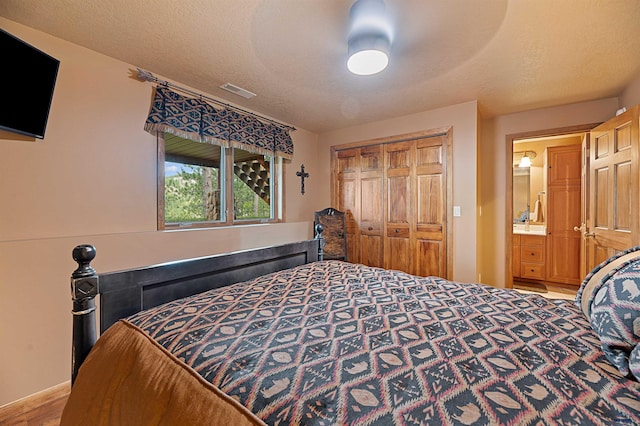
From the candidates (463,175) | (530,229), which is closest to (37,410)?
(463,175)

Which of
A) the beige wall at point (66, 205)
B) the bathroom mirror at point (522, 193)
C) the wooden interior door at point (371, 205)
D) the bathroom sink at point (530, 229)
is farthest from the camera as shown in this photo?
the bathroom mirror at point (522, 193)

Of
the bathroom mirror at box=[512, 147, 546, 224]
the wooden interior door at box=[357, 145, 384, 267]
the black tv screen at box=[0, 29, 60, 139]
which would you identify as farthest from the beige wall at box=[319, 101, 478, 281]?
the black tv screen at box=[0, 29, 60, 139]

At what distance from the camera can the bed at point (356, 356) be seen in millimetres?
699

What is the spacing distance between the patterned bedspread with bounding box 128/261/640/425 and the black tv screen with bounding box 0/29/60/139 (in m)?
1.59

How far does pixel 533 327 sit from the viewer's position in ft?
3.72

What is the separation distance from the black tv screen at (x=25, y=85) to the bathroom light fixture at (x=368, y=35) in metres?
2.06

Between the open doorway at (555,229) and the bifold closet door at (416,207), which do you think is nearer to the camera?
the bifold closet door at (416,207)

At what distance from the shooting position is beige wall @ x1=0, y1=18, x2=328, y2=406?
1.82m

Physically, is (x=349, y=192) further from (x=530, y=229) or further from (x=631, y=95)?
(x=530, y=229)

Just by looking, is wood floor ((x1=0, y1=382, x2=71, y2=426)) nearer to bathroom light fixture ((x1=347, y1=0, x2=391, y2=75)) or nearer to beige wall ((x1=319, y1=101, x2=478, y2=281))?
bathroom light fixture ((x1=347, y1=0, x2=391, y2=75))

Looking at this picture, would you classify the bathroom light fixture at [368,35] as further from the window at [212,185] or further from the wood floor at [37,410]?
the wood floor at [37,410]

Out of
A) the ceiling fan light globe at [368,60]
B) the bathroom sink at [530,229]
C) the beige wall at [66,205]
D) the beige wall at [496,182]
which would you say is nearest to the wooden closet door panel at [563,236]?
the bathroom sink at [530,229]

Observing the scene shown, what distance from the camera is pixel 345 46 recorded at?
2.10m

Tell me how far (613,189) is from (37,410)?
202 inches
